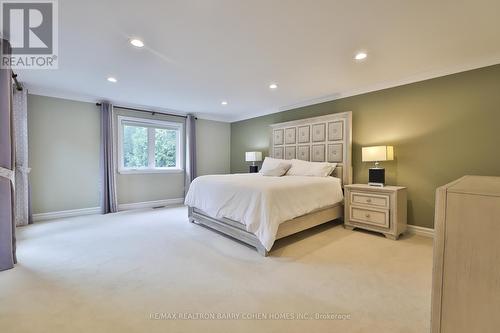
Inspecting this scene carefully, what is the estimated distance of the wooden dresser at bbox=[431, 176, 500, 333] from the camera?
805mm

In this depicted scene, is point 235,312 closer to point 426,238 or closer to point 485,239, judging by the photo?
point 485,239

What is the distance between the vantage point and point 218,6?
1828 millimetres

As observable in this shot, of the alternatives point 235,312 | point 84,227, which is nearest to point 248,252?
point 235,312

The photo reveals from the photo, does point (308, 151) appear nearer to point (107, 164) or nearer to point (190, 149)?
point (190, 149)

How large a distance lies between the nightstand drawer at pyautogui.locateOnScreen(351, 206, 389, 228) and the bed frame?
1.14 ft

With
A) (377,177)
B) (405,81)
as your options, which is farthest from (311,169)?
(405,81)

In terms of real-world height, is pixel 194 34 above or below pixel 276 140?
above

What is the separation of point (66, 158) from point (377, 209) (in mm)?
5659

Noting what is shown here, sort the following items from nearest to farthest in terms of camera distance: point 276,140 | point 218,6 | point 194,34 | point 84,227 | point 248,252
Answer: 1. point 218,6
2. point 194,34
3. point 248,252
4. point 84,227
5. point 276,140

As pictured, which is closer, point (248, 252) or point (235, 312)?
point (235, 312)

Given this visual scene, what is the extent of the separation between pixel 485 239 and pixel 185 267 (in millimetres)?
2302

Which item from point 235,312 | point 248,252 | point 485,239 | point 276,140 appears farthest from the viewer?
point 276,140

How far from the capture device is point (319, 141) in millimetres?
4480

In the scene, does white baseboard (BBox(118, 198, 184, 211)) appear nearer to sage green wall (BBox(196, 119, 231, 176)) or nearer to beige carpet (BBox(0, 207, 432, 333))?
sage green wall (BBox(196, 119, 231, 176))
